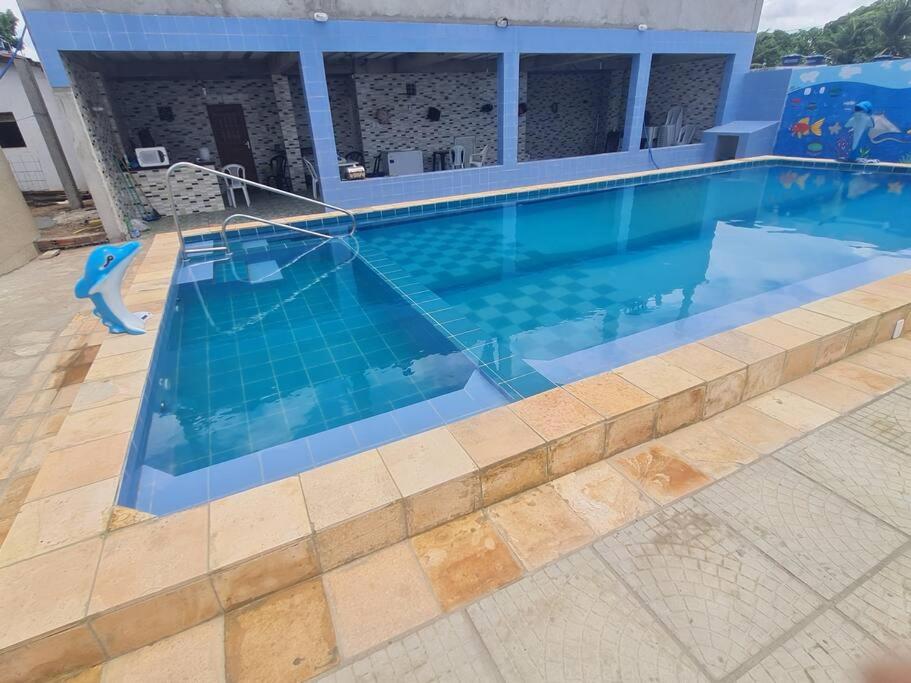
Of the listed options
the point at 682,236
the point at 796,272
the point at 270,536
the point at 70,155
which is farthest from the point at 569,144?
the point at 270,536

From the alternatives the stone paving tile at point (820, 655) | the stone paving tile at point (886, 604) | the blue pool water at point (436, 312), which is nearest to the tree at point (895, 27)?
the blue pool water at point (436, 312)

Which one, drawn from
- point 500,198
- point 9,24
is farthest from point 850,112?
point 9,24

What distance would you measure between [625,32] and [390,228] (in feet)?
22.0

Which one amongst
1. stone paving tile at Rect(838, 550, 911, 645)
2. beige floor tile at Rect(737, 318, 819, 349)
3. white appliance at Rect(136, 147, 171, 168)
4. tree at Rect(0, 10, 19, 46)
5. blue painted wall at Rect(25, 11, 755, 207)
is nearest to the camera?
stone paving tile at Rect(838, 550, 911, 645)

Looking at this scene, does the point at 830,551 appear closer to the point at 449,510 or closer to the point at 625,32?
the point at 449,510

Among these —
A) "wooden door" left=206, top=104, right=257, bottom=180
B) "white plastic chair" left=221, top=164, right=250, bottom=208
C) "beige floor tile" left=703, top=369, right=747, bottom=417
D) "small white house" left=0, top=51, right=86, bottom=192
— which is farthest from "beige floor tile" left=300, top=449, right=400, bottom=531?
"small white house" left=0, top=51, right=86, bottom=192

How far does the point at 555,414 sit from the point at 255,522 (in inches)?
57.9

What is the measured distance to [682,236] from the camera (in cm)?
678

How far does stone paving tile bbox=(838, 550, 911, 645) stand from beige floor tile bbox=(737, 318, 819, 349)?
1.47 metres

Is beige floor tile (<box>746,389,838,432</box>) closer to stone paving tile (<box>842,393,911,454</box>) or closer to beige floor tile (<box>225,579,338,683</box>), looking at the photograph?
stone paving tile (<box>842,393,911,454</box>)

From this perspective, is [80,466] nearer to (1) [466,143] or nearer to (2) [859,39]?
(1) [466,143]

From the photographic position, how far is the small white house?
938 cm

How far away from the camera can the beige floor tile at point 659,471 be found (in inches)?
89.2

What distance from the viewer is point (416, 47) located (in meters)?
8.10
